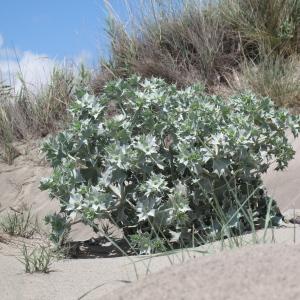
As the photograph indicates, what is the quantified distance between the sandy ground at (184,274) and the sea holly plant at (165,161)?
407 millimetres

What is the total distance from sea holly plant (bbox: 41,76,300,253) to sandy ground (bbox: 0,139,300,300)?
0.41 metres

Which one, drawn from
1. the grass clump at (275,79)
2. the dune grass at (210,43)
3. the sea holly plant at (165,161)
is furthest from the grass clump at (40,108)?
the sea holly plant at (165,161)

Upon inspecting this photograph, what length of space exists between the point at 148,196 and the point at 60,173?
62 centimetres

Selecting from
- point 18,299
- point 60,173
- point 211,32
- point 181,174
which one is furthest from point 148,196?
point 211,32

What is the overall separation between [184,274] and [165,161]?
2.52 meters

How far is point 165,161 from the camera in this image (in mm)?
4410

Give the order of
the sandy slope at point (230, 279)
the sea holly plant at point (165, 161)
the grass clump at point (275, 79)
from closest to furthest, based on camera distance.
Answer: the sandy slope at point (230, 279) < the sea holly plant at point (165, 161) < the grass clump at point (275, 79)

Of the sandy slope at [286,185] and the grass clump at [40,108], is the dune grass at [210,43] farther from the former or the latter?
the sandy slope at [286,185]

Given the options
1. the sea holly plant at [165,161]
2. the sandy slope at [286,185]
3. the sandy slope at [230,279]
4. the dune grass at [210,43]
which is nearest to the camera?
the sandy slope at [230,279]

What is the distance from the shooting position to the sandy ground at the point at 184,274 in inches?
68.6

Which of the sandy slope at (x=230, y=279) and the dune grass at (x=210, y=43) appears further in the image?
the dune grass at (x=210, y=43)

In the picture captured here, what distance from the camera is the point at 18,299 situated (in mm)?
2908

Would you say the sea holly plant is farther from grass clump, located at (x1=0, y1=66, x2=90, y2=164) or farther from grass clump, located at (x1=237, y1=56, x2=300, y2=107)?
grass clump, located at (x1=0, y1=66, x2=90, y2=164)

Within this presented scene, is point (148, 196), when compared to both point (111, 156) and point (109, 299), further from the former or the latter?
point (109, 299)
